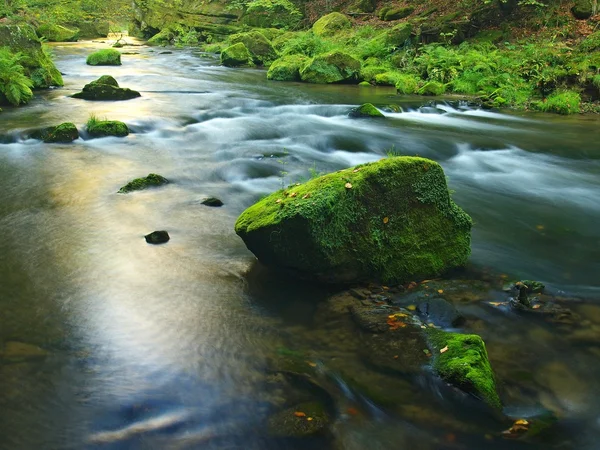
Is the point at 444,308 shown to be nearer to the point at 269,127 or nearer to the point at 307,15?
the point at 269,127

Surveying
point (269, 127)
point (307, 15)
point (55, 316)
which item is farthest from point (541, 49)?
point (307, 15)

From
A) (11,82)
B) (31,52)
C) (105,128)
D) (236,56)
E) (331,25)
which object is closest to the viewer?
(105,128)

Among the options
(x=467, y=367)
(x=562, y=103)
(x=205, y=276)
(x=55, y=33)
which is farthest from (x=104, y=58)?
(x=467, y=367)

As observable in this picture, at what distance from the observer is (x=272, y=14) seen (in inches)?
1362

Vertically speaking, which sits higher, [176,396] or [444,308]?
[444,308]

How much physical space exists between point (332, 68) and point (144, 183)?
479 inches

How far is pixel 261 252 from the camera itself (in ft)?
16.4

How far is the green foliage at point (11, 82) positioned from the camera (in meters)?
12.7

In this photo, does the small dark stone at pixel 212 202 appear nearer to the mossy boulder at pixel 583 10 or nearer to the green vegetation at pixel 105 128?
the green vegetation at pixel 105 128

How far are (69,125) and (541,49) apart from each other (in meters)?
14.7

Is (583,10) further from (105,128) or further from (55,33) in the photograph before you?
(55,33)

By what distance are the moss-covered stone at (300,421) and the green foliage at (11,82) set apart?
40.8 ft

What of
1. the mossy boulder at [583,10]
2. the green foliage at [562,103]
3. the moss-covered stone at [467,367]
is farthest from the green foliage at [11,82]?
the mossy boulder at [583,10]

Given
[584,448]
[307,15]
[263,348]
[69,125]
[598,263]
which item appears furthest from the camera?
[307,15]
